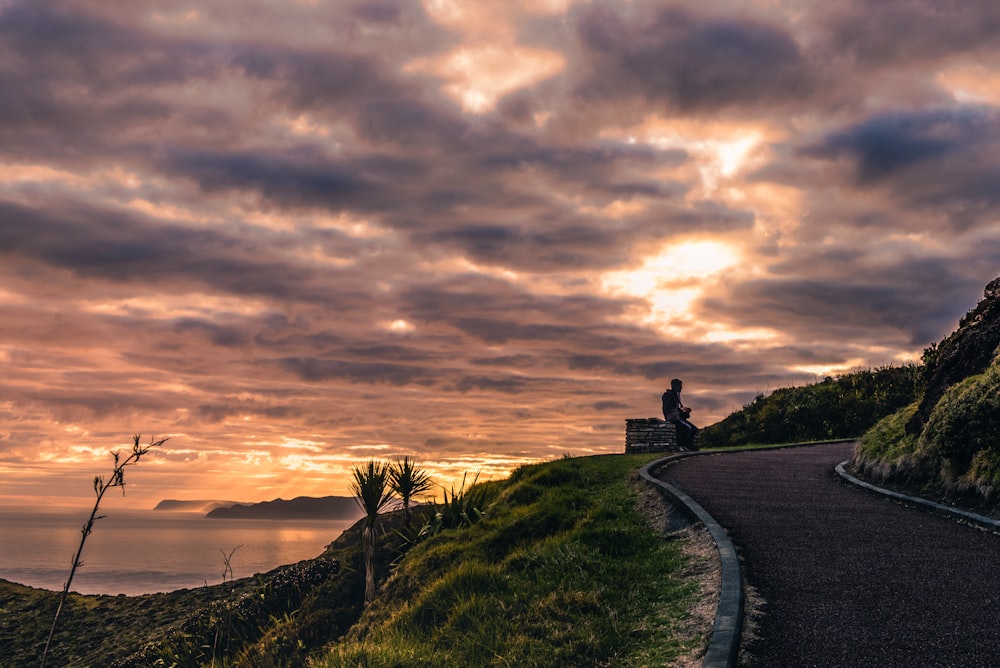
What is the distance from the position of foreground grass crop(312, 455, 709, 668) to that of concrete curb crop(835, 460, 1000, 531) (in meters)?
4.83

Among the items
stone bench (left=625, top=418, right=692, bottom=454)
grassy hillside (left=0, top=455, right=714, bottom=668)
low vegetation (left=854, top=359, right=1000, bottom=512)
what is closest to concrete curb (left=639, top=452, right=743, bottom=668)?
grassy hillside (left=0, top=455, right=714, bottom=668)

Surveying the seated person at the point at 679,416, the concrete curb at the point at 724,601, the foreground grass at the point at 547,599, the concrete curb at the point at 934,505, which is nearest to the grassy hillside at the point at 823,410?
the seated person at the point at 679,416

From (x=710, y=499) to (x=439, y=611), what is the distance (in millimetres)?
6089

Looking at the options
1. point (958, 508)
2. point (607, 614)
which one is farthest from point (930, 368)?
point (607, 614)

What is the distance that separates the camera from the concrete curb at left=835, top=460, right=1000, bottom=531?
11602 mm

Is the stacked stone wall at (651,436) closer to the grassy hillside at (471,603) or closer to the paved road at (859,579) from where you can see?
the grassy hillside at (471,603)

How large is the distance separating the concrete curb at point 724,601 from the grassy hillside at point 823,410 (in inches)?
767

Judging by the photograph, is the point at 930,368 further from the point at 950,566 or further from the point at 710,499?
the point at 950,566

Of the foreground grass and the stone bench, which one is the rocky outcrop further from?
the stone bench

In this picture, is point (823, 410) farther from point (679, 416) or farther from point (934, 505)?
point (934, 505)

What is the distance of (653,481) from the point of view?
16656 millimetres

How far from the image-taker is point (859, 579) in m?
8.95

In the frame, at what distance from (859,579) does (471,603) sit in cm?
496

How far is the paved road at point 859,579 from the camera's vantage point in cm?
691
